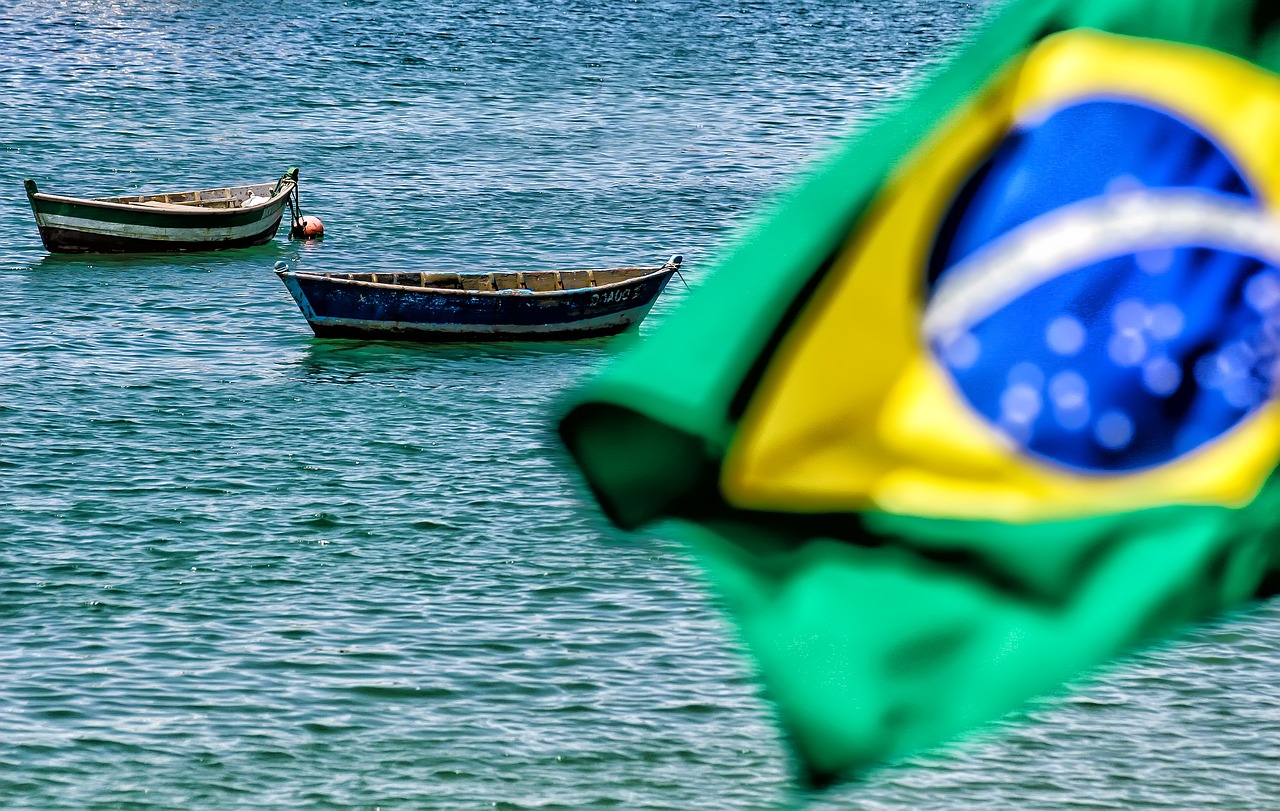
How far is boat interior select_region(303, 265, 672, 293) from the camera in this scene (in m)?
46.9

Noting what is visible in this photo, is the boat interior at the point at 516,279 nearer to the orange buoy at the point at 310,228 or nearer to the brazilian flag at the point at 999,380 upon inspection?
the orange buoy at the point at 310,228

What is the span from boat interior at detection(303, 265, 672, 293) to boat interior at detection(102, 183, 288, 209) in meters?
10.8

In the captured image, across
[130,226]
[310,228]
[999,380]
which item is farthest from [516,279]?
[999,380]

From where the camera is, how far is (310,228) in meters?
57.7

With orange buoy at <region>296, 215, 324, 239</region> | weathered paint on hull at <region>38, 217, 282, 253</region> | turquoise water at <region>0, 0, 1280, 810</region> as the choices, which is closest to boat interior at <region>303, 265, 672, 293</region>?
turquoise water at <region>0, 0, 1280, 810</region>

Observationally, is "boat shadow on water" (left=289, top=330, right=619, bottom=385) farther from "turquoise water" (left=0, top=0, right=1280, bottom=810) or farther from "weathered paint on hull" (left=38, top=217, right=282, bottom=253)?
"weathered paint on hull" (left=38, top=217, right=282, bottom=253)

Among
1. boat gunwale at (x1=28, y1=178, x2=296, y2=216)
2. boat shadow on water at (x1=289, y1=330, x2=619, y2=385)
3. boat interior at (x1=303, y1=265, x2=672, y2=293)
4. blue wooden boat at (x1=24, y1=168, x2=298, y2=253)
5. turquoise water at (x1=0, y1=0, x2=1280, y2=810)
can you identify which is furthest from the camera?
blue wooden boat at (x1=24, y1=168, x2=298, y2=253)

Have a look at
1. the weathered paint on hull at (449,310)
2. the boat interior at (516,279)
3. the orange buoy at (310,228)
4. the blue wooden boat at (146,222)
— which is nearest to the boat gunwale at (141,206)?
the blue wooden boat at (146,222)

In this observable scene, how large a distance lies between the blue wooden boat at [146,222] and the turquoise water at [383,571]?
2.05 feet

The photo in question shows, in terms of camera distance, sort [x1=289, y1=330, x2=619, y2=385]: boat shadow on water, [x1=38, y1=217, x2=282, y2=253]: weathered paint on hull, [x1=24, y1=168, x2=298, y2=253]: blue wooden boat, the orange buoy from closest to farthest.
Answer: [x1=289, y1=330, x2=619, y2=385]: boat shadow on water → [x1=24, y1=168, x2=298, y2=253]: blue wooden boat → [x1=38, y1=217, x2=282, y2=253]: weathered paint on hull → the orange buoy

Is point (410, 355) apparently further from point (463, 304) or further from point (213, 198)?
point (213, 198)

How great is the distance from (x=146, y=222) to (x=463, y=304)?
1435cm

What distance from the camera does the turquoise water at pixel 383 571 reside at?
23.5 metres

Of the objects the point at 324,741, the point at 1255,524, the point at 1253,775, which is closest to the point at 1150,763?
the point at 1253,775
